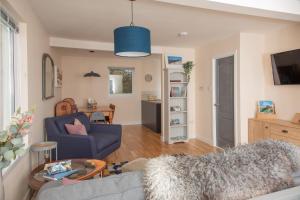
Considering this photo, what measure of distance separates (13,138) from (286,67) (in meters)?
3.83

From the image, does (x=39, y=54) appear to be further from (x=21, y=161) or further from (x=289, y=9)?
(x=289, y=9)

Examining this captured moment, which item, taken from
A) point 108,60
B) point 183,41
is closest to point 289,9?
point 183,41

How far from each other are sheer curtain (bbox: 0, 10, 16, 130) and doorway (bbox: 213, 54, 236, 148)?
Answer: 3584 mm

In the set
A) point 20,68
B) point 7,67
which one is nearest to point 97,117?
point 20,68

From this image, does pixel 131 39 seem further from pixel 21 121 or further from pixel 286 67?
pixel 286 67

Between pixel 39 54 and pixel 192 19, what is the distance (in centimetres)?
236

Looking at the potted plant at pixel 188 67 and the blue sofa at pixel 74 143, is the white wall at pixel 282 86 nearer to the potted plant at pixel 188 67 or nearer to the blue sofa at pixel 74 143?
the potted plant at pixel 188 67

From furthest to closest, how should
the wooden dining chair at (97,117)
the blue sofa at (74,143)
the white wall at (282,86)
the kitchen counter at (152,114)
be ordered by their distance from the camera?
the kitchen counter at (152,114)
the wooden dining chair at (97,117)
the white wall at (282,86)
the blue sofa at (74,143)

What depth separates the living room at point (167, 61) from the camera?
230 centimetres

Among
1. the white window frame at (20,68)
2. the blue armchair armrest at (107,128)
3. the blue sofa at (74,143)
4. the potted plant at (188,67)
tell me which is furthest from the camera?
the potted plant at (188,67)

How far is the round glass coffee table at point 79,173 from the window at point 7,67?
549 millimetres

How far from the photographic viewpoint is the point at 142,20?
10.8ft

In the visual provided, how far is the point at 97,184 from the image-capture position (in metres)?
1.00

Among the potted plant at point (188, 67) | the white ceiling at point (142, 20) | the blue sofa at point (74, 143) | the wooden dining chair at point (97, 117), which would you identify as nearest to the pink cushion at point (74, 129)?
the blue sofa at point (74, 143)
